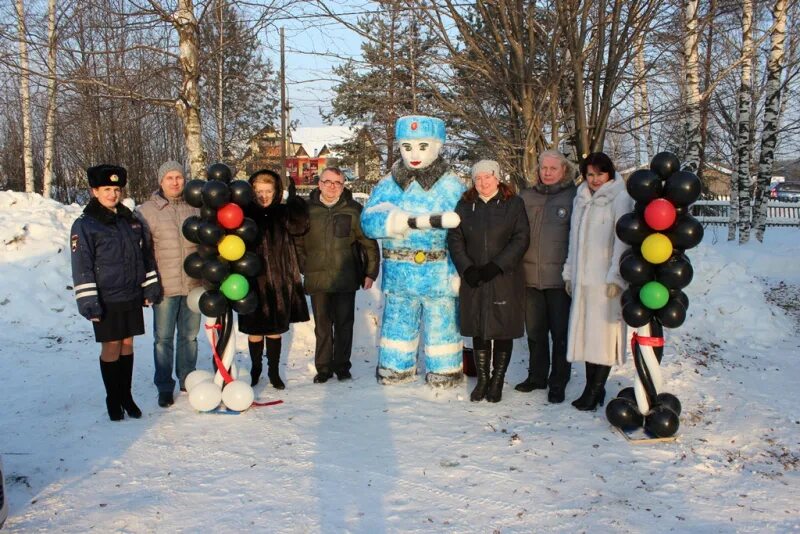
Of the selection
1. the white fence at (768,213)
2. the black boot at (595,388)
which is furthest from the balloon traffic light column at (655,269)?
the white fence at (768,213)

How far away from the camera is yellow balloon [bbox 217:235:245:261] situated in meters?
4.45

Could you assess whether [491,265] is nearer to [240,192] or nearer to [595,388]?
[595,388]

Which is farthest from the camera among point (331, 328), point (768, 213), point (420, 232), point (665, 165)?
point (768, 213)

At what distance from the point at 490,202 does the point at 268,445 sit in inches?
93.5

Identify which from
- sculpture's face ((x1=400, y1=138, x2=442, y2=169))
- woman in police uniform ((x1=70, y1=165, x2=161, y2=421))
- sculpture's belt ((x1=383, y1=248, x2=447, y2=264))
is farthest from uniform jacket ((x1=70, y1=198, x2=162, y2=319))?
sculpture's face ((x1=400, y1=138, x2=442, y2=169))

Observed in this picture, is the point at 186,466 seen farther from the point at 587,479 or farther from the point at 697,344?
the point at 697,344

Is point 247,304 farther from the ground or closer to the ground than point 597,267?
closer to the ground

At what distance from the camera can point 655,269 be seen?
4004 mm

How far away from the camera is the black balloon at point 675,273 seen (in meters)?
3.88

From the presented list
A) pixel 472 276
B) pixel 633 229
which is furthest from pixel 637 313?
pixel 472 276

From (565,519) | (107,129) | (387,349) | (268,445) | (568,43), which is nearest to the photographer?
(565,519)

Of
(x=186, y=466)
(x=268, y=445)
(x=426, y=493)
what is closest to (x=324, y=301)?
(x=268, y=445)

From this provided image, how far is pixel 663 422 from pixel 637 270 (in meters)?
0.99

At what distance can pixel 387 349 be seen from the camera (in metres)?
5.24
